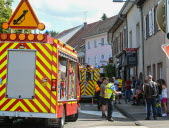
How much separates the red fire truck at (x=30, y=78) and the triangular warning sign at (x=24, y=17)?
34 cm

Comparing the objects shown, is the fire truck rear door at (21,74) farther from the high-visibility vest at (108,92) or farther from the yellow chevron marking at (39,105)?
the high-visibility vest at (108,92)

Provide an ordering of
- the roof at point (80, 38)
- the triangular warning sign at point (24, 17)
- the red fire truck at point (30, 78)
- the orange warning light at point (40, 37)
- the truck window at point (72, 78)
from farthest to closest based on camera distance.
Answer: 1. the roof at point (80, 38)
2. the truck window at point (72, 78)
3. the triangular warning sign at point (24, 17)
4. the orange warning light at point (40, 37)
5. the red fire truck at point (30, 78)

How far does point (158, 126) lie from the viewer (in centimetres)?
1226

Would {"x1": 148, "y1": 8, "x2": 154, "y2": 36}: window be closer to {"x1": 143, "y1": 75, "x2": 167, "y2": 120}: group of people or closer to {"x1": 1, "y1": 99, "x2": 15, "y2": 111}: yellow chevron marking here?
{"x1": 143, "y1": 75, "x2": 167, "y2": 120}: group of people

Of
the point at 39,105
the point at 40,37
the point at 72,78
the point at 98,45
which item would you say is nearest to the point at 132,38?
the point at 72,78

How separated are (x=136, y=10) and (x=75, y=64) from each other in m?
15.0

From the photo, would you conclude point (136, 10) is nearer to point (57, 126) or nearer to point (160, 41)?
point (160, 41)

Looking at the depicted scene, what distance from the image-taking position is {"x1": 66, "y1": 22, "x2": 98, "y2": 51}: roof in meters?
70.5

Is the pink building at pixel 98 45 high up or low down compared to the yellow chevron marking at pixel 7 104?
up

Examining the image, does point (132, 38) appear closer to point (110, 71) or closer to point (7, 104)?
point (110, 71)

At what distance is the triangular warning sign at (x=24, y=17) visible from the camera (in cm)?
1049

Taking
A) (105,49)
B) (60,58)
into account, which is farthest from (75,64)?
(105,49)

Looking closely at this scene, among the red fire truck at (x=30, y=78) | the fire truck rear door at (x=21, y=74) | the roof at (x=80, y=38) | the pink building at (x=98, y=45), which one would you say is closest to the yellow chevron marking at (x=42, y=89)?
the red fire truck at (x=30, y=78)

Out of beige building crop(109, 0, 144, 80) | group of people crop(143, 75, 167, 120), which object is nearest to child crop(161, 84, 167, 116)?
group of people crop(143, 75, 167, 120)
